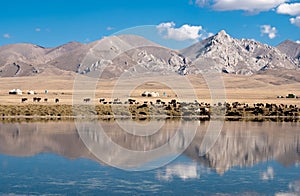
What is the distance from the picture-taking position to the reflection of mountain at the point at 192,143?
2083cm

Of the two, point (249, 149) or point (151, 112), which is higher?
point (151, 112)

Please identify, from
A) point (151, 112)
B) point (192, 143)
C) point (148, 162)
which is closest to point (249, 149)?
point (192, 143)

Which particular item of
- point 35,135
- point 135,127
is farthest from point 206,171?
point 135,127

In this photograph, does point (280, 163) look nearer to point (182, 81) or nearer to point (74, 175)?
point (74, 175)

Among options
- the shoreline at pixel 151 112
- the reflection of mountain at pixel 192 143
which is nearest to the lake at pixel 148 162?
the reflection of mountain at pixel 192 143

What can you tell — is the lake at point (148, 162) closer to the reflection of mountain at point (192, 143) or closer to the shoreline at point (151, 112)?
the reflection of mountain at point (192, 143)

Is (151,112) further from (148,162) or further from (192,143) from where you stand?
(148,162)

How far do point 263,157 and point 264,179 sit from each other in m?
4.97

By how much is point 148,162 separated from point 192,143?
628cm

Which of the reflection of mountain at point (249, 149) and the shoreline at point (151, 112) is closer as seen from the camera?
the reflection of mountain at point (249, 149)

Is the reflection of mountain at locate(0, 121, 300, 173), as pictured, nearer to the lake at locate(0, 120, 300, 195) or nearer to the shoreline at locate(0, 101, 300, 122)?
the lake at locate(0, 120, 300, 195)

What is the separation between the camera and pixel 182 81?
118m

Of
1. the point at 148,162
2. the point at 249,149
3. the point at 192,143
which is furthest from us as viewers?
the point at 192,143

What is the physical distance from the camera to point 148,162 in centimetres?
1955
